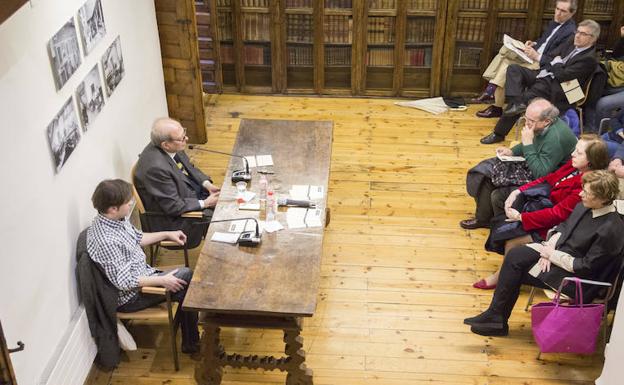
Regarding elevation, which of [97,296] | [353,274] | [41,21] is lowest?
[353,274]

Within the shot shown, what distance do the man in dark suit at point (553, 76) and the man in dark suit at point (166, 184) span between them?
352 centimetres

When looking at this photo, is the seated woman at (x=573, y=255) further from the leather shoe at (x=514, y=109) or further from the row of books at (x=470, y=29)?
the row of books at (x=470, y=29)

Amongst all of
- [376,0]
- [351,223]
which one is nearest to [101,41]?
[351,223]

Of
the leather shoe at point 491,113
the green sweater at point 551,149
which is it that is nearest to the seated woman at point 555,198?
the green sweater at point 551,149

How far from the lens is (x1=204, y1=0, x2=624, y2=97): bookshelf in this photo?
8.23 meters

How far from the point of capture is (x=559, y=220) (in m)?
5.29

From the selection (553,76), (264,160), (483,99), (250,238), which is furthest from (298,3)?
(250,238)

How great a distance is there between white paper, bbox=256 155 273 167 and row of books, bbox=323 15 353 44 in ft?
10.2

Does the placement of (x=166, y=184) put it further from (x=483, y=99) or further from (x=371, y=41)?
(x=483, y=99)

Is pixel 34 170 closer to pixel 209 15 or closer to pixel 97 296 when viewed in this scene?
pixel 97 296

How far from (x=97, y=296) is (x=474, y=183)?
10.8 feet

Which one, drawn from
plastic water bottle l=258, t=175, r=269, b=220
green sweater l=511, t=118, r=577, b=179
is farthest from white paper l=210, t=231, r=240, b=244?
green sweater l=511, t=118, r=577, b=179

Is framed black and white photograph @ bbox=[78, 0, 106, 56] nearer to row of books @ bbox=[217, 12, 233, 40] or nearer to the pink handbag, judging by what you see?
row of books @ bbox=[217, 12, 233, 40]

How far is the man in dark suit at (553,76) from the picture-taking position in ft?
22.9
